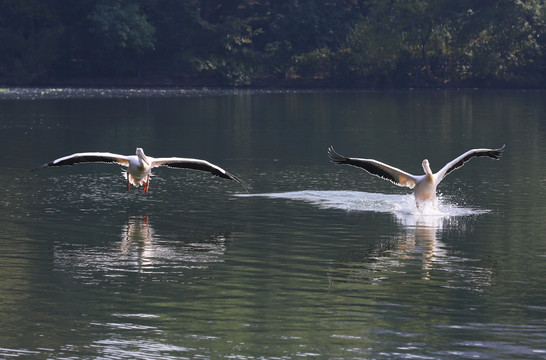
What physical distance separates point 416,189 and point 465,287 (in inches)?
305

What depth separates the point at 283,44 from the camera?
11412 centimetres

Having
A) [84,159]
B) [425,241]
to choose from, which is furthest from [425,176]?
[84,159]

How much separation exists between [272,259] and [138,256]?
2295 mm

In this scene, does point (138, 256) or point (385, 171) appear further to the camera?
point (385, 171)

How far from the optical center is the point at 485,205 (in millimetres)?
27656

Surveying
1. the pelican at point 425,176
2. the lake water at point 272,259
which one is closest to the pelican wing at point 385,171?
the pelican at point 425,176

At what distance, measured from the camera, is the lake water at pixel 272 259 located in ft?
48.9

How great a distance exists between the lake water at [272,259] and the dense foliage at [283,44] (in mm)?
65564

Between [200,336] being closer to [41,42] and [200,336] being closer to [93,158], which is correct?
[93,158]

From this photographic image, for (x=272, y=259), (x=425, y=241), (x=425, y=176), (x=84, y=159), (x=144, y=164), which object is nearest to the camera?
(x=272, y=259)

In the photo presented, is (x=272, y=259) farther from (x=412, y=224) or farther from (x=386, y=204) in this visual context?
Result: (x=386, y=204)

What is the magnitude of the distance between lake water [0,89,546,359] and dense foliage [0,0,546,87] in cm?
6556

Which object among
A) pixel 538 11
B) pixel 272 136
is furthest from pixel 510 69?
pixel 272 136

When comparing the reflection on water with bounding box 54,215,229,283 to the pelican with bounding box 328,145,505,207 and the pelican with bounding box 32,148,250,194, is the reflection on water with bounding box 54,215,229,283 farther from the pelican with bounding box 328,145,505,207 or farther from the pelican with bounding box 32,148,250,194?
the pelican with bounding box 328,145,505,207
